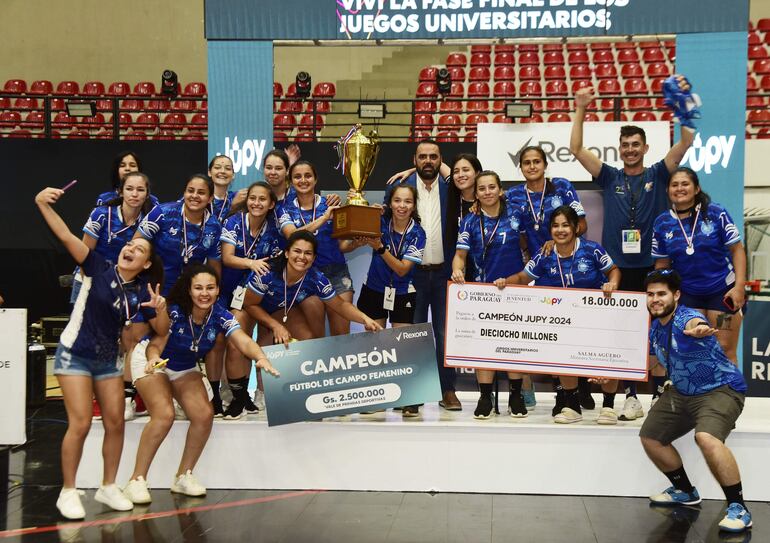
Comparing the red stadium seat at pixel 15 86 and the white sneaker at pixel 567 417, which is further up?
the red stadium seat at pixel 15 86

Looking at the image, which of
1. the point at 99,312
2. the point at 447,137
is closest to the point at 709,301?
the point at 99,312

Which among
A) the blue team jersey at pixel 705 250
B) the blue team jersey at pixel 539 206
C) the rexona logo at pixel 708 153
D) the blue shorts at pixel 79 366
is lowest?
the blue shorts at pixel 79 366

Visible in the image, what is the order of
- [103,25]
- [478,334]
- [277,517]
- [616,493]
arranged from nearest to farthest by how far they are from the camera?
[277,517] → [616,493] → [478,334] → [103,25]

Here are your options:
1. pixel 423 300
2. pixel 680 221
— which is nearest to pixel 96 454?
pixel 423 300

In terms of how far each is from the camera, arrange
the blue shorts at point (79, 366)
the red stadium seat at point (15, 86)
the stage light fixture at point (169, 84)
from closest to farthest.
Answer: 1. the blue shorts at point (79, 366)
2. the stage light fixture at point (169, 84)
3. the red stadium seat at point (15, 86)

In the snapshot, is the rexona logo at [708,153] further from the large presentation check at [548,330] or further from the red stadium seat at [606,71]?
the red stadium seat at [606,71]

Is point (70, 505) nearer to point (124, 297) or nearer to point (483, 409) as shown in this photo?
point (124, 297)

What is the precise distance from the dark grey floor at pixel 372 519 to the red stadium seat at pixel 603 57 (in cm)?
1099

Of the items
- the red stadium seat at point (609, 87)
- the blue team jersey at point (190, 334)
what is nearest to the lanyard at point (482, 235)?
the blue team jersey at point (190, 334)

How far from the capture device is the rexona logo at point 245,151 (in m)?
6.90

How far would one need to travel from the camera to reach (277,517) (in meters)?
4.29

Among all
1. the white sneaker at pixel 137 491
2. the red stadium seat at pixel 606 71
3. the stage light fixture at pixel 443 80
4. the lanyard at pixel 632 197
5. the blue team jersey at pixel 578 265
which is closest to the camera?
the white sneaker at pixel 137 491

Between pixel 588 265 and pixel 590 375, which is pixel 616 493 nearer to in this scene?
pixel 590 375

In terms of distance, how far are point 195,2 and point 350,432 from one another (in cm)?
1247
